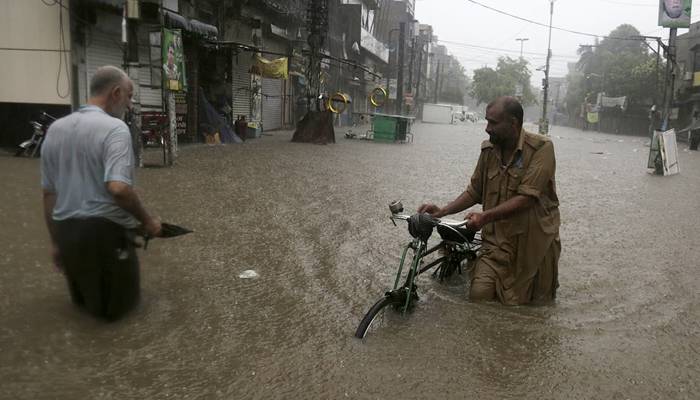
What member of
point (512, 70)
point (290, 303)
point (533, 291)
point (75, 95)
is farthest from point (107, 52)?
point (512, 70)

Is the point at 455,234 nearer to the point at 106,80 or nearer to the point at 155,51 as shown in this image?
the point at 106,80

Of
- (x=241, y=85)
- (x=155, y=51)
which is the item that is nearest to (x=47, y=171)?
(x=155, y=51)

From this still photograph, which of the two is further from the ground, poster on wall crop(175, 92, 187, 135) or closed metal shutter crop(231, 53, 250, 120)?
closed metal shutter crop(231, 53, 250, 120)

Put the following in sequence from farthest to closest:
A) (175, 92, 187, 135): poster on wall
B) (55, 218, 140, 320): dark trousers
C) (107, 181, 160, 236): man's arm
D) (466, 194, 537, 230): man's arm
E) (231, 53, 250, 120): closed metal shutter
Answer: (231, 53, 250, 120): closed metal shutter < (175, 92, 187, 135): poster on wall < (466, 194, 537, 230): man's arm < (55, 218, 140, 320): dark trousers < (107, 181, 160, 236): man's arm

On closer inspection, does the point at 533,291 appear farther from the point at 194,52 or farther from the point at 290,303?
the point at 194,52

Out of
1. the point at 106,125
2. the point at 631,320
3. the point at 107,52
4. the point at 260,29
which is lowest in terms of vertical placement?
the point at 631,320

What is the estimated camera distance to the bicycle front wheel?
3529 millimetres

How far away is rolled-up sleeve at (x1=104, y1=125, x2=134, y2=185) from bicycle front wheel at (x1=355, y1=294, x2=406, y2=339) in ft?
5.09

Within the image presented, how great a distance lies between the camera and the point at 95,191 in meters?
3.32

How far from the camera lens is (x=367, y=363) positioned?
3.28m

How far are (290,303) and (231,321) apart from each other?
21.3 inches

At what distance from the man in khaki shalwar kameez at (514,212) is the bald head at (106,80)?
1997 mm

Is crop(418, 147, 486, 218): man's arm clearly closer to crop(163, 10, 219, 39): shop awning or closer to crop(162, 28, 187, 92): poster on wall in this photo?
crop(162, 28, 187, 92): poster on wall

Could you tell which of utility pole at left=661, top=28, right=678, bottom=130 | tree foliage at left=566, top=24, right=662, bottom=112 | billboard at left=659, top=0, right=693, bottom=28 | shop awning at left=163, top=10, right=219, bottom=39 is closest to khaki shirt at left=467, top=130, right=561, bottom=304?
shop awning at left=163, top=10, right=219, bottom=39
